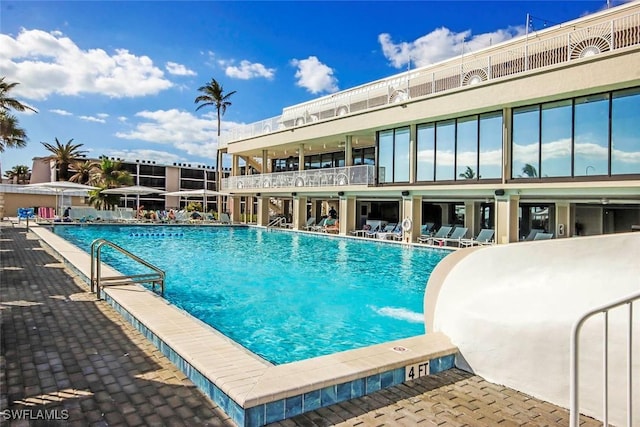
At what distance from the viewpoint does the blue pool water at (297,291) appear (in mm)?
6586

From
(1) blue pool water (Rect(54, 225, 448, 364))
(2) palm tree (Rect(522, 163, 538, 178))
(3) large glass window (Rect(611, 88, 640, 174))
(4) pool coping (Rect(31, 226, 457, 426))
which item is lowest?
(1) blue pool water (Rect(54, 225, 448, 364))

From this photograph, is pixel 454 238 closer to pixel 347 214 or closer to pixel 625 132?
pixel 347 214

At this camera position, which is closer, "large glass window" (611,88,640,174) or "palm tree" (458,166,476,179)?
"large glass window" (611,88,640,174)

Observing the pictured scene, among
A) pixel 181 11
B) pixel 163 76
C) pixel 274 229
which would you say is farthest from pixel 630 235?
pixel 274 229

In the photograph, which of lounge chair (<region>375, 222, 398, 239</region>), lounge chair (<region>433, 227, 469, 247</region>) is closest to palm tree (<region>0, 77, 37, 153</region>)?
lounge chair (<region>375, 222, 398, 239</region>)

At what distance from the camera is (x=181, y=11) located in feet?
41.9

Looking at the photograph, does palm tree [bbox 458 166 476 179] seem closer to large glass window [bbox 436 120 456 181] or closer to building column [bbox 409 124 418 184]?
large glass window [bbox 436 120 456 181]

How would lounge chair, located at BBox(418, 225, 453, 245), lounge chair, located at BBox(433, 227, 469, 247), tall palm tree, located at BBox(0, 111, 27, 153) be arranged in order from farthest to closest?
1. tall palm tree, located at BBox(0, 111, 27, 153)
2. lounge chair, located at BBox(418, 225, 453, 245)
3. lounge chair, located at BBox(433, 227, 469, 247)

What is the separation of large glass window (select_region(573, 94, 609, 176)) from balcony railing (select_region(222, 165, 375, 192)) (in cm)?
892

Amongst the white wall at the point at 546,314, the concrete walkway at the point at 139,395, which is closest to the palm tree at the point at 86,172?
the concrete walkway at the point at 139,395

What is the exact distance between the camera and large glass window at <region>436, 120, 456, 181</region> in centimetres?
1708

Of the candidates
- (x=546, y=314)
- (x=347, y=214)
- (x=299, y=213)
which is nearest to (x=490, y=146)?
(x=347, y=214)

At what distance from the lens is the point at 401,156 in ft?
63.2

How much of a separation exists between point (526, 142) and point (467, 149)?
2.32 metres
